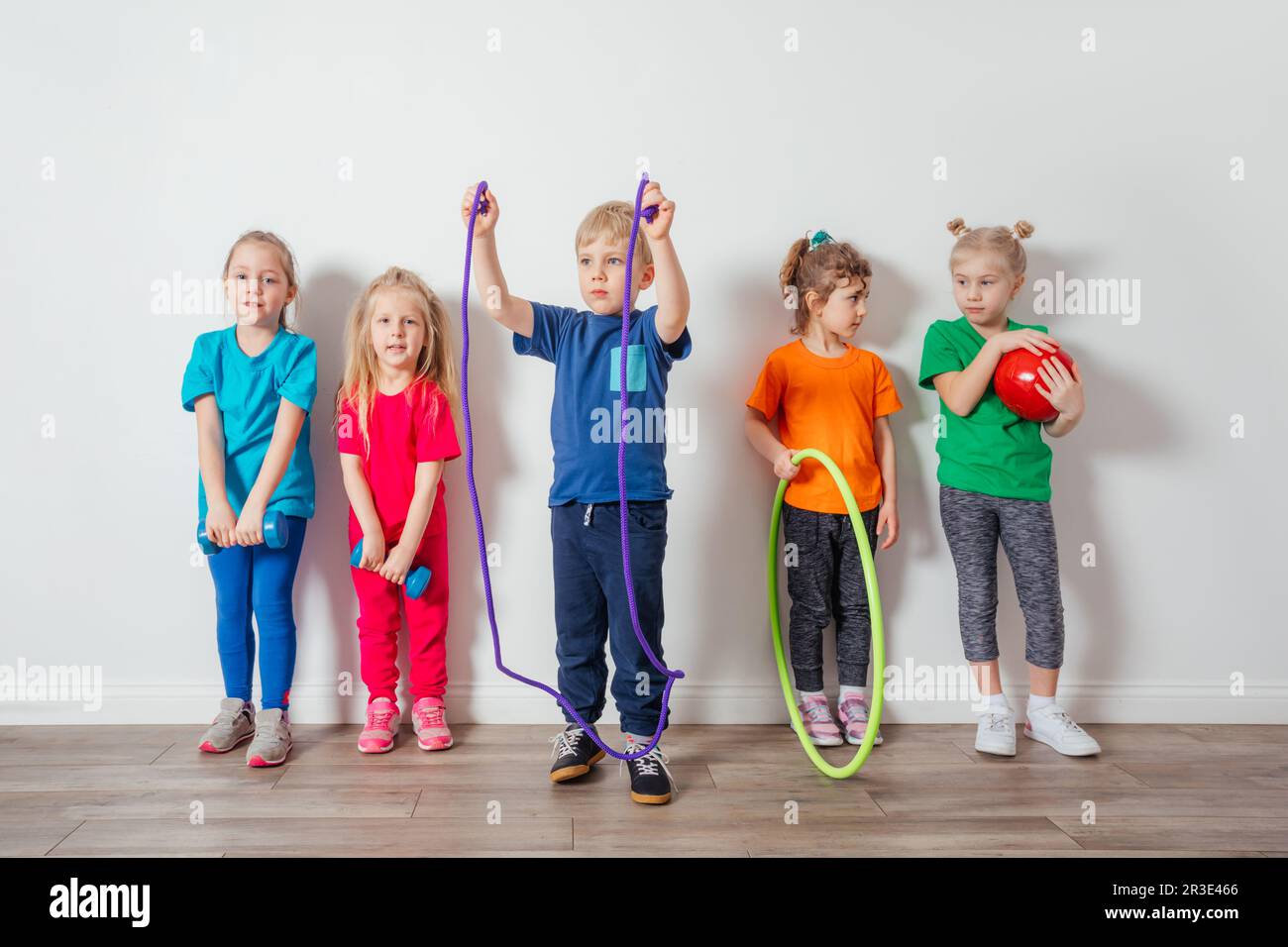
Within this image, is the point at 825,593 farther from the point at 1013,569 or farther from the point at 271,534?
the point at 271,534

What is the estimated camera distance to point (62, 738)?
87.5 inches

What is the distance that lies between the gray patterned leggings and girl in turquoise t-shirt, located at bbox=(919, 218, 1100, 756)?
0.79ft

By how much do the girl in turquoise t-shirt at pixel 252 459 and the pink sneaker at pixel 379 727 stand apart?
0.20 m

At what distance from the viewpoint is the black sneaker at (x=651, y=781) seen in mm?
1825

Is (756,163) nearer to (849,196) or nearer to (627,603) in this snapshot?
(849,196)

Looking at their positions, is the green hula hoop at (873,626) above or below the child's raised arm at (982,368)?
below

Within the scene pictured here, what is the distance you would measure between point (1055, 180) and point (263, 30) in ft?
6.58

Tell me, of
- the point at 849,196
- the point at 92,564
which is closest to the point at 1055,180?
the point at 849,196

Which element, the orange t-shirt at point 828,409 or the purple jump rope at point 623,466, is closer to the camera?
the purple jump rope at point 623,466

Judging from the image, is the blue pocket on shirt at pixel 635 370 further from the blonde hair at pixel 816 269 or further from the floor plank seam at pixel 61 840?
the floor plank seam at pixel 61 840

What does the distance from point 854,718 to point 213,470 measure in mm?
1603

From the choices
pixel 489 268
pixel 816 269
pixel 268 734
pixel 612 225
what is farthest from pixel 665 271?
pixel 268 734

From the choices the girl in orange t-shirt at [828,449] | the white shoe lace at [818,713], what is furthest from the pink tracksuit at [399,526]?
the white shoe lace at [818,713]

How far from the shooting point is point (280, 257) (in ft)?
7.34
